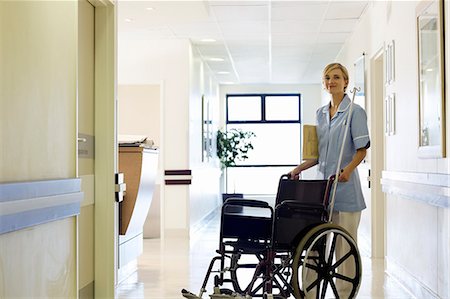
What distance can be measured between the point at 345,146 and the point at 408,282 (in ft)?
5.40

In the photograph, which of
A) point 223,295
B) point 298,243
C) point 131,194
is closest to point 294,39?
point 131,194

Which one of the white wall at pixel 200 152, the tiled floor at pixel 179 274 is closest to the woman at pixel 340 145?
the tiled floor at pixel 179 274

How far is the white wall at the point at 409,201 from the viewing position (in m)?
A: 4.20

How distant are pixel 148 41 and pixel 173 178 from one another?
1.94 metres

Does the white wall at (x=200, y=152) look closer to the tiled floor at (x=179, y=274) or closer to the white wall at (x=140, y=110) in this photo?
the white wall at (x=140, y=110)

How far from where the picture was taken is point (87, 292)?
14.8ft

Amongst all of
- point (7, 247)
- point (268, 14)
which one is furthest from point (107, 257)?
point (268, 14)

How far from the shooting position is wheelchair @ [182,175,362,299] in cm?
361

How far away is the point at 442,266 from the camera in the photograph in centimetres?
409

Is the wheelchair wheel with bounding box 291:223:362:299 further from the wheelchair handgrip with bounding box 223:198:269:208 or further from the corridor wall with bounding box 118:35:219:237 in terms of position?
the corridor wall with bounding box 118:35:219:237

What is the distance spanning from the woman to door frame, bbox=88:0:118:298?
137cm

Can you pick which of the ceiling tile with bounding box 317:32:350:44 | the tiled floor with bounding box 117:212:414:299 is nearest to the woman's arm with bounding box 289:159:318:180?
the tiled floor with bounding box 117:212:414:299

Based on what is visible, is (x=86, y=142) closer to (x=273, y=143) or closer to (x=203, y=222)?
(x=203, y=222)

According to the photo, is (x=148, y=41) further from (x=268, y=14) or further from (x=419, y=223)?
(x=419, y=223)
